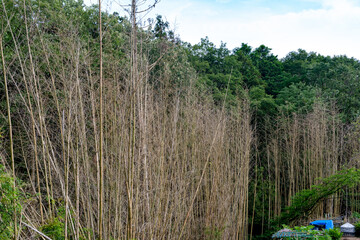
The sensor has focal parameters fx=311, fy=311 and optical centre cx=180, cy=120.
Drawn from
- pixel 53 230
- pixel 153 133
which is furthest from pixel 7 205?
pixel 153 133

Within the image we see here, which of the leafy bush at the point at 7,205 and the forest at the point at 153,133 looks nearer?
the leafy bush at the point at 7,205

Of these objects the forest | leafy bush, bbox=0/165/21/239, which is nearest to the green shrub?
the forest

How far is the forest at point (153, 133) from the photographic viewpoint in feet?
6.72

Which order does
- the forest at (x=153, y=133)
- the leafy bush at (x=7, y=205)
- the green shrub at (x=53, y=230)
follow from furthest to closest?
the green shrub at (x=53, y=230), the forest at (x=153, y=133), the leafy bush at (x=7, y=205)

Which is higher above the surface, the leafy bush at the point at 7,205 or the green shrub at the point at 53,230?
the leafy bush at the point at 7,205

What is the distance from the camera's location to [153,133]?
3.17 m

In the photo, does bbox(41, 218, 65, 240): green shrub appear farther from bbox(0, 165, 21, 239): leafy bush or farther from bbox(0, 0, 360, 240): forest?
bbox(0, 165, 21, 239): leafy bush

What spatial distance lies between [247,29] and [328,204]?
439cm

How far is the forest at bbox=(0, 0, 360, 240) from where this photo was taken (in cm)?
205

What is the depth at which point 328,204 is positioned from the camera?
6871mm

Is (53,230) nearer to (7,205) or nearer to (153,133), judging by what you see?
(7,205)

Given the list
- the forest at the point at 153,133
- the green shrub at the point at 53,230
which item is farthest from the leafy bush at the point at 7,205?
the green shrub at the point at 53,230

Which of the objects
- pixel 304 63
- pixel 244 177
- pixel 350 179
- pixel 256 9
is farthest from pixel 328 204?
pixel 304 63

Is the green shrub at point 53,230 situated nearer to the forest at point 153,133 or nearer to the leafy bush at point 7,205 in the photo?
the forest at point 153,133
